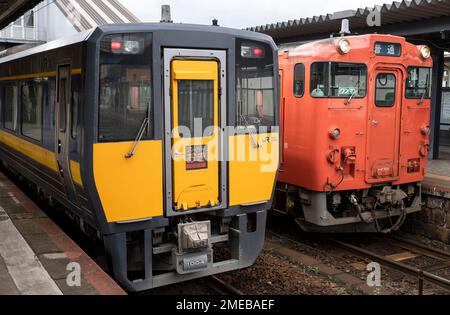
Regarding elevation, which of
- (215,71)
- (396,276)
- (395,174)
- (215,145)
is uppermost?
(215,71)

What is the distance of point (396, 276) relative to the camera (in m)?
7.19

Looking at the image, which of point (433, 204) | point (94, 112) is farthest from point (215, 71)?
point (433, 204)

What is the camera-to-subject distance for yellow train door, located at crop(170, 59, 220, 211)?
5.32 m

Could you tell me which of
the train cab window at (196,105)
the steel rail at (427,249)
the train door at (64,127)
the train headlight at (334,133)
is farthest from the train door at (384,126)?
the train door at (64,127)

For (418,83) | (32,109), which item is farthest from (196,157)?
(418,83)

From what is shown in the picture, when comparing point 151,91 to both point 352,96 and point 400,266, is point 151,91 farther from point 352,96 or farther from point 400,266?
point 400,266

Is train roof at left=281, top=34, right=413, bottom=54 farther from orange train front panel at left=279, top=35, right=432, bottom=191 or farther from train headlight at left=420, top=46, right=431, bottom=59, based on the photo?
train headlight at left=420, top=46, right=431, bottom=59

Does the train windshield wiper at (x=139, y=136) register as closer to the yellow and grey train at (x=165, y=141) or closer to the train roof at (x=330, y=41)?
the yellow and grey train at (x=165, y=141)

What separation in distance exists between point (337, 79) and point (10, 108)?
5.78 meters
